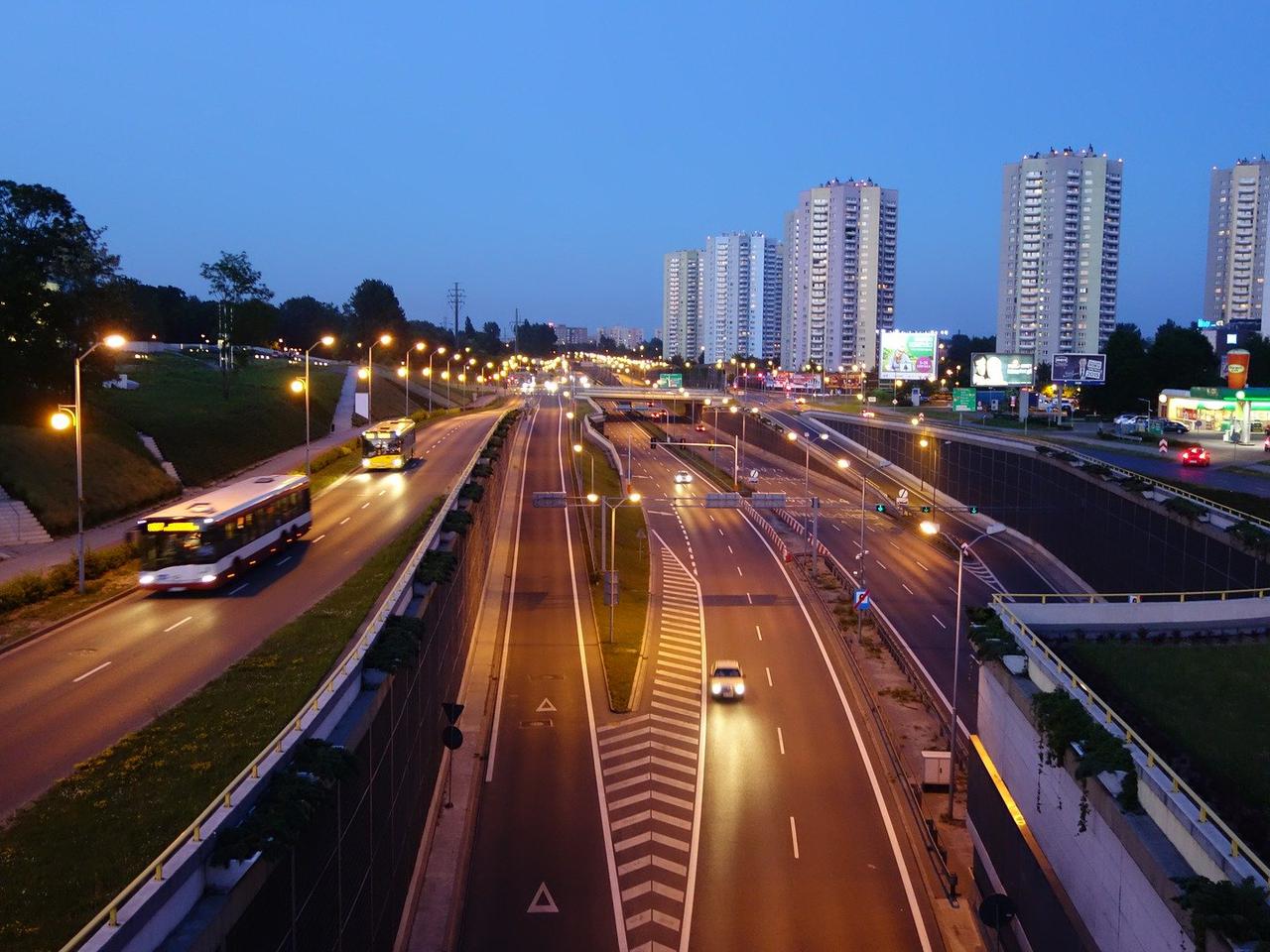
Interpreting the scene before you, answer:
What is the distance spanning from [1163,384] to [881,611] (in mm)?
73695

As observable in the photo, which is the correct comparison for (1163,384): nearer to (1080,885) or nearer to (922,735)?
(922,735)

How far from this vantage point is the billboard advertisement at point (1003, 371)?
95.4 metres

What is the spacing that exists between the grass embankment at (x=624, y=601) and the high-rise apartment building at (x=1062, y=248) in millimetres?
124187

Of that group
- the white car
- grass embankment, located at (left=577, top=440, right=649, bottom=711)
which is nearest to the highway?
grass embankment, located at (left=577, top=440, right=649, bottom=711)

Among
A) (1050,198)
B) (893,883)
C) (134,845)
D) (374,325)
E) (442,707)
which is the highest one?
(1050,198)

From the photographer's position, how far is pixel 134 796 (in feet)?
40.6

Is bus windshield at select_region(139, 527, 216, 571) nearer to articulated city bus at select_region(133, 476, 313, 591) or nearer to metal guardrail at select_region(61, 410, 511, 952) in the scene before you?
articulated city bus at select_region(133, 476, 313, 591)

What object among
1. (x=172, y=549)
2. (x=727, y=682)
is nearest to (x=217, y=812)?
(x=172, y=549)

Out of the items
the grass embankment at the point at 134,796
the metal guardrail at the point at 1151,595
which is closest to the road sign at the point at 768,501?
the metal guardrail at the point at 1151,595

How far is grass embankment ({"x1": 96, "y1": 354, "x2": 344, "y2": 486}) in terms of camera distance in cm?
5172

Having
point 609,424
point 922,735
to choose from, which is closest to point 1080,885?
point 922,735

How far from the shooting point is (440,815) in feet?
77.6

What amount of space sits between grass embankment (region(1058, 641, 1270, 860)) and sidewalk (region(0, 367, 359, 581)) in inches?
1040

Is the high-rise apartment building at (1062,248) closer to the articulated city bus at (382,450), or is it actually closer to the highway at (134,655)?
the articulated city bus at (382,450)
